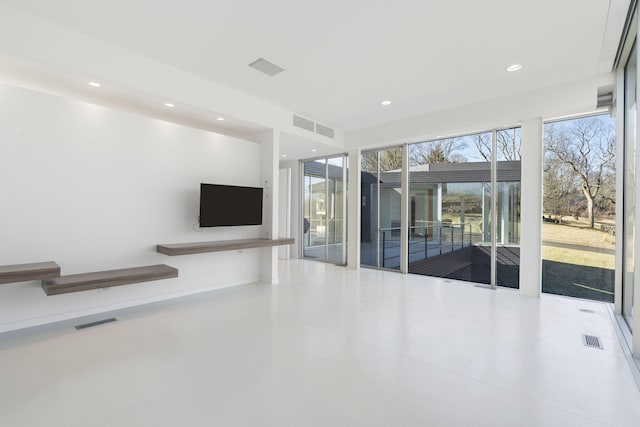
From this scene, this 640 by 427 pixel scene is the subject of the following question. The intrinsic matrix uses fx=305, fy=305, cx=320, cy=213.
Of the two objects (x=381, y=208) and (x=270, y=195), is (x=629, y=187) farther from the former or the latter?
(x=270, y=195)

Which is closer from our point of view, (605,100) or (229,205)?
(605,100)

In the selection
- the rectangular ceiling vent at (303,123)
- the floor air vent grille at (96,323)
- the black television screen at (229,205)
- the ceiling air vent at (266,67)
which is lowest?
the floor air vent grille at (96,323)

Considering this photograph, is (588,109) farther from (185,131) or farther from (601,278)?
(185,131)

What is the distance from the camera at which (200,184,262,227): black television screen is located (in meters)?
4.62

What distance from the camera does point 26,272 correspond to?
2.88 meters

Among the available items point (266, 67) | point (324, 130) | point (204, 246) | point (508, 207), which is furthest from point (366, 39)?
point (508, 207)

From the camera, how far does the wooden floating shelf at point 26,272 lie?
281cm

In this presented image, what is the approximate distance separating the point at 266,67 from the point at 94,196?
2682 mm

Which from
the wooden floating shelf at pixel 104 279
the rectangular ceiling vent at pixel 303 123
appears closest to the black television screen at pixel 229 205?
the wooden floating shelf at pixel 104 279

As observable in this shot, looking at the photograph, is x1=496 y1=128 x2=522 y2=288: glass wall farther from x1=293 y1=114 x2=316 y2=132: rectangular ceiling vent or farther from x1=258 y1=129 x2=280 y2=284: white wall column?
x1=258 y1=129 x2=280 y2=284: white wall column

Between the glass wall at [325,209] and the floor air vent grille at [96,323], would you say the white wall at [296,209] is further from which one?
the floor air vent grille at [96,323]

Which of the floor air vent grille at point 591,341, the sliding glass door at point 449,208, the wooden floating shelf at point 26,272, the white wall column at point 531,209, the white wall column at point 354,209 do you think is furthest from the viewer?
the white wall column at point 354,209

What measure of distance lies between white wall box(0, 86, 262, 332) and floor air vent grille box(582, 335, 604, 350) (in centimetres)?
482

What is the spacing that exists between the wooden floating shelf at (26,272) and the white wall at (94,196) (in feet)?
0.91
